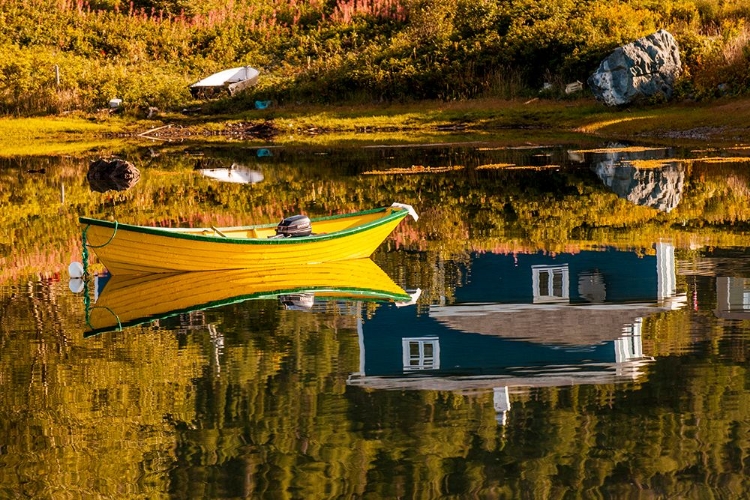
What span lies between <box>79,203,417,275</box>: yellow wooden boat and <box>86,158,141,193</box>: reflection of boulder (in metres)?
17.2

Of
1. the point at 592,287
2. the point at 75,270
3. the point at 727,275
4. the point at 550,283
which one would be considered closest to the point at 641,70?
the point at 727,275

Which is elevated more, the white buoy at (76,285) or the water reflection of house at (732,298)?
the white buoy at (76,285)

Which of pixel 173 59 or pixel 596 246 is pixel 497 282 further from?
pixel 173 59

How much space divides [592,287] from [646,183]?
15526mm

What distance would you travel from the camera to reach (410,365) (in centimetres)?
1381

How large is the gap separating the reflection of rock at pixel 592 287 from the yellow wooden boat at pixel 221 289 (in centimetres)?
234

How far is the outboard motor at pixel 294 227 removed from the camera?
20.2 m

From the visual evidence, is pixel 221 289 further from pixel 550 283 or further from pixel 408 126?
pixel 408 126

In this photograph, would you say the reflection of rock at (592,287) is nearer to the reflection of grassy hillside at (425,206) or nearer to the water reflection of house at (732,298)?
the water reflection of house at (732,298)

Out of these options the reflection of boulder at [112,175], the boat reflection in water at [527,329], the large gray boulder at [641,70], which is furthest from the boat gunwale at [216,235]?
the large gray boulder at [641,70]

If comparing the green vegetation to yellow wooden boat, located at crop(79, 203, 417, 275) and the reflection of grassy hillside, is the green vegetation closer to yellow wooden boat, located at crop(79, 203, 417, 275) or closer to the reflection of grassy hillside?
the reflection of grassy hillside

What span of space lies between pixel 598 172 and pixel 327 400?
25.2m

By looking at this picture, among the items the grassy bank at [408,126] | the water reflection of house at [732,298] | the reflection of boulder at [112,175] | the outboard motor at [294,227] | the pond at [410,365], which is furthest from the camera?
the grassy bank at [408,126]

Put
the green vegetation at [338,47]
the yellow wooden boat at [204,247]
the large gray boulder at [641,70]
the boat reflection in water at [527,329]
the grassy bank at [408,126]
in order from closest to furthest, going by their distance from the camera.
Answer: the boat reflection in water at [527,329] < the yellow wooden boat at [204,247] < the grassy bank at [408,126] < the large gray boulder at [641,70] < the green vegetation at [338,47]
